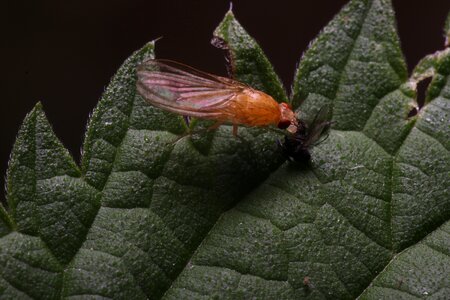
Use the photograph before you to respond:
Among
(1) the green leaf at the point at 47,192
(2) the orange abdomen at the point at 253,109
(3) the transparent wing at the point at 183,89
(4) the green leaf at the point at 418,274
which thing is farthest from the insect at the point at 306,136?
(1) the green leaf at the point at 47,192

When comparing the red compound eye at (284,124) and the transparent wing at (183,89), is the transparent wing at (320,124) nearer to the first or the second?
the red compound eye at (284,124)

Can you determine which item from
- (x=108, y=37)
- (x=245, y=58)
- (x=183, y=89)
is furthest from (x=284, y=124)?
(x=108, y=37)

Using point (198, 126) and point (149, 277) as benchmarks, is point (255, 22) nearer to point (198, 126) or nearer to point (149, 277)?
point (198, 126)

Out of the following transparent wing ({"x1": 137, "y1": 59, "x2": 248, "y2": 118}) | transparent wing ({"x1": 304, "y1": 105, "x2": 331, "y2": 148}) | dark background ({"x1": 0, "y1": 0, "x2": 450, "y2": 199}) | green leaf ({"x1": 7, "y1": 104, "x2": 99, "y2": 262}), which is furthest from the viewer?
dark background ({"x1": 0, "y1": 0, "x2": 450, "y2": 199})

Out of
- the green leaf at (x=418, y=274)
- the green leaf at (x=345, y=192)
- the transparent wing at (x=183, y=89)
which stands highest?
the transparent wing at (x=183, y=89)

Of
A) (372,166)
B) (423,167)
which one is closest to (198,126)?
(372,166)

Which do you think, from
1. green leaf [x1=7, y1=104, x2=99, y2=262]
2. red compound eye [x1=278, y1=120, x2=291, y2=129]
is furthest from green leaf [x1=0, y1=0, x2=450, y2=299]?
red compound eye [x1=278, y1=120, x2=291, y2=129]

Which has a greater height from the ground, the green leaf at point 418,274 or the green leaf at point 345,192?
the green leaf at point 345,192

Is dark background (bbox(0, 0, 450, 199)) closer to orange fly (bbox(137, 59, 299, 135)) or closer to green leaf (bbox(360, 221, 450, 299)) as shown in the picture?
orange fly (bbox(137, 59, 299, 135))
